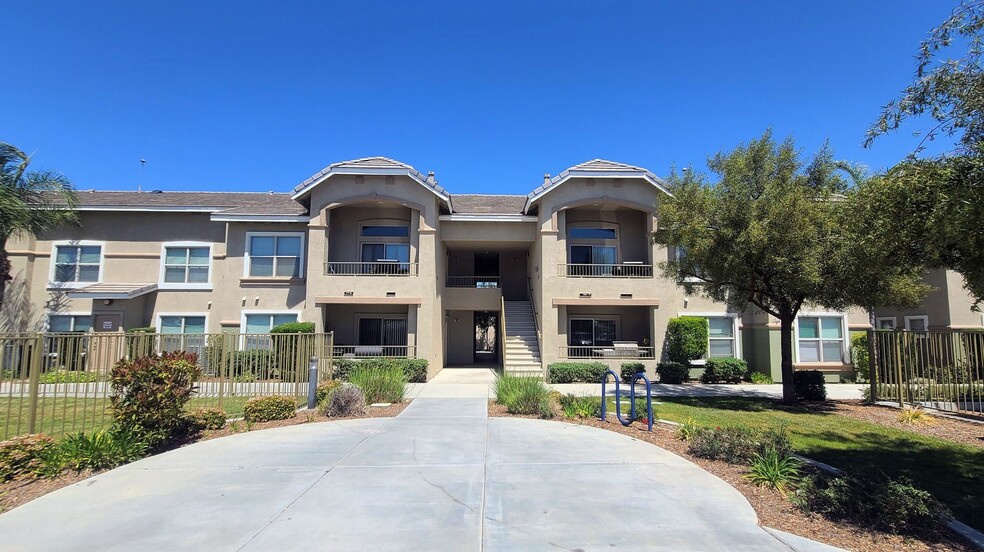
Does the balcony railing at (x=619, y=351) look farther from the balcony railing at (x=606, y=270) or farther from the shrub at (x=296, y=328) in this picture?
the shrub at (x=296, y=328)

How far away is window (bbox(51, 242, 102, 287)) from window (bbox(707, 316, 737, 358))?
25795 mm

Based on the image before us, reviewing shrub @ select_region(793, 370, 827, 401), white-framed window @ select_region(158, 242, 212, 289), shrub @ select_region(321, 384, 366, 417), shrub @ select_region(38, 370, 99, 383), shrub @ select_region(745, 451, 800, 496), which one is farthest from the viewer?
white-framed window @ select_region(158, 242, 212, 289)

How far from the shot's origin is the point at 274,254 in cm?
2108

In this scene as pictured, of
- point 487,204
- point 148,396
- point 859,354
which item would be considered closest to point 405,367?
point 487,204

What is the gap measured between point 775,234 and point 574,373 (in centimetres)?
902

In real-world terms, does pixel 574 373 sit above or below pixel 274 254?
below

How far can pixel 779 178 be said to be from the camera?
12.7 metres

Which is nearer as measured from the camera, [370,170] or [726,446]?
[726,446]

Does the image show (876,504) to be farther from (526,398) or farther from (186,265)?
(186,265)

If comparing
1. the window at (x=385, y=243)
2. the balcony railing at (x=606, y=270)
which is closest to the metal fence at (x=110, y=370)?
the window at (x=385, y=243)

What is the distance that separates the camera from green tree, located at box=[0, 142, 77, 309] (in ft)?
61.5

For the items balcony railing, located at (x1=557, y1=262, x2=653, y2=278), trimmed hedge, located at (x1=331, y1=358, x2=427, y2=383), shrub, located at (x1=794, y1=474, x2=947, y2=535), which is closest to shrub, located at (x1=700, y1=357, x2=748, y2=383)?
balcony railing, located at (x1=557, y1=262, x2=653, y2=278)

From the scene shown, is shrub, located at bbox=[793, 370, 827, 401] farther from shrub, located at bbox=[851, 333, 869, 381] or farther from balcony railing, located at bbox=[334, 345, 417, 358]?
balcony railing, located at bbox=[334, 345, 417, 358]

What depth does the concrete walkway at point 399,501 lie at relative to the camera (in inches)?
184
